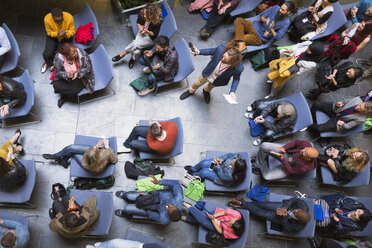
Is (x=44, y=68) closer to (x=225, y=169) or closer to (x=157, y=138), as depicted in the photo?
(x=157, y=138)

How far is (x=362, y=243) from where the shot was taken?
4480 millimetres

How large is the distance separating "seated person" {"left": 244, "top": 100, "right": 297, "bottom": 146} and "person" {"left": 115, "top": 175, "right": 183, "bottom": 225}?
1.77m

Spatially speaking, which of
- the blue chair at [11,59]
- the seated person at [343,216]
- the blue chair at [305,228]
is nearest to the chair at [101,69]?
the blue chair at [11,59]

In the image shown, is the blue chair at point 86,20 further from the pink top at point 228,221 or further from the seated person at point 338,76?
the seated person at point 338,76

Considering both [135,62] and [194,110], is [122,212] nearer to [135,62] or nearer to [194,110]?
[194,110]

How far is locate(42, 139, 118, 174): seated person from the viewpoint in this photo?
12.7 feet

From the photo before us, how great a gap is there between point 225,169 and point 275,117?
134cm

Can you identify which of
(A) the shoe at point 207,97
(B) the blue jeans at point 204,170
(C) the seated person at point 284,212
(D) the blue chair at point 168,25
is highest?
(D) the blue chair at point 168,25

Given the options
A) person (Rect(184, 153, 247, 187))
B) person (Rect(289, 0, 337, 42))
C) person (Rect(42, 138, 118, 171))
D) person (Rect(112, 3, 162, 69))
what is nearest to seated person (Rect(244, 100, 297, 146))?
person (Rect(184, 153, 247, 187))

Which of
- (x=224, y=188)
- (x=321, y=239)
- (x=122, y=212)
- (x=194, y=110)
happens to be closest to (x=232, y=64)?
(x=194, y=110)

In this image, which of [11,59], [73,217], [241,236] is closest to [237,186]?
[241,236]

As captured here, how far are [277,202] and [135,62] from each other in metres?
3.39

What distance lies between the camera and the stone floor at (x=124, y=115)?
452cm

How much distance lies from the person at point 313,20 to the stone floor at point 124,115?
83cm
